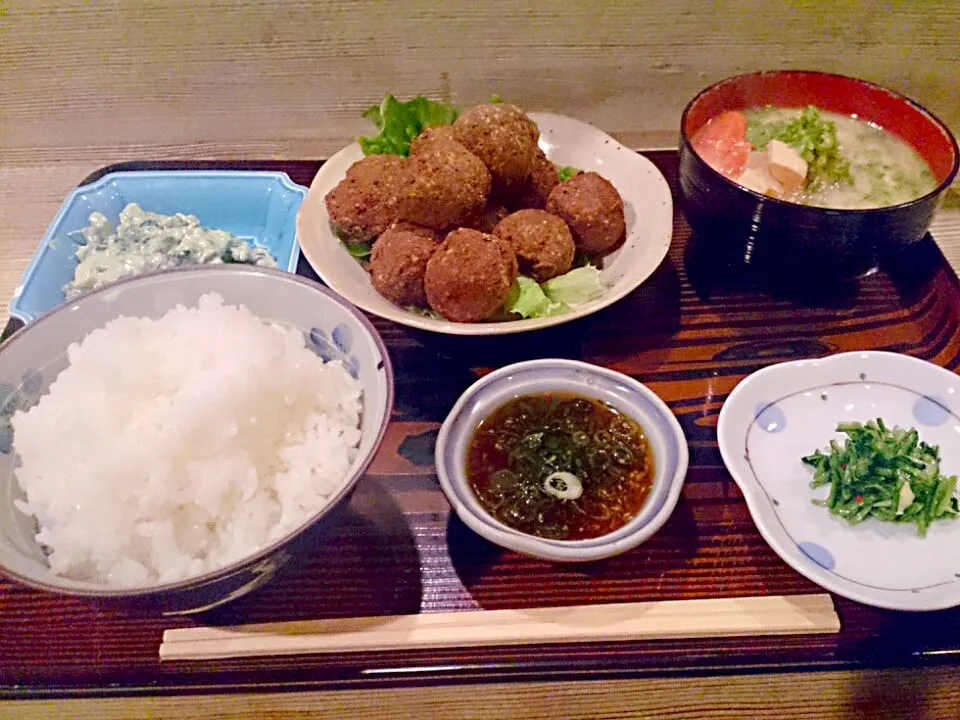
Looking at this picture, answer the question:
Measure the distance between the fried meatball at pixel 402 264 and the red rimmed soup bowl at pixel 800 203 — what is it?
0.71 m

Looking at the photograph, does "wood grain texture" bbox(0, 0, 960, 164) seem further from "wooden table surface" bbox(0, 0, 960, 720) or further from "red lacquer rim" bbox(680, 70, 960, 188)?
"red lacquer rim" bbox(680, 70, 960, 188)

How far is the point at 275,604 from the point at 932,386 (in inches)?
59.1

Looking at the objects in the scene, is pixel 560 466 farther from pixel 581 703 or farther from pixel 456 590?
pixel 581 703

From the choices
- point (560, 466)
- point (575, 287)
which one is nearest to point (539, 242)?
point (575, 287)

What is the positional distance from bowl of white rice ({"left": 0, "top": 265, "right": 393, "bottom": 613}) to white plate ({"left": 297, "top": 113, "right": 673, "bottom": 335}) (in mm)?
305

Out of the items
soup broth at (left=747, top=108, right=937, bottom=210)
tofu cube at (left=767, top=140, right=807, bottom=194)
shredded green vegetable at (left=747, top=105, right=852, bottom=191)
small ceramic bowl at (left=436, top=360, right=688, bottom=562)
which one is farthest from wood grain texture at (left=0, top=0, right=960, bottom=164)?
small ceramic bowl at (left=436, top=360, right=688, bottom=562)

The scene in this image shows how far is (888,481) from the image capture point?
1438 millimetres

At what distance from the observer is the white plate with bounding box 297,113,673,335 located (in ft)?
5.32

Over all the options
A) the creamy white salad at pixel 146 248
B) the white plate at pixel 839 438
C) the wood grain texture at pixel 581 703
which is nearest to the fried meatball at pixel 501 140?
the creamy white salad at pixel 146 248

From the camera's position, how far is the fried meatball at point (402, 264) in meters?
1.67

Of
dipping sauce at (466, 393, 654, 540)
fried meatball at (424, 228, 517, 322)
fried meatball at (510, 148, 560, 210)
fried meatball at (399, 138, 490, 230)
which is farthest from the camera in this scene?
fried meatball at (510, 148, 560, 210)

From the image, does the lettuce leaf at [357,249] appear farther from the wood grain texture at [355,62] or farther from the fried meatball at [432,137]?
the wood grain texture at [355,62]

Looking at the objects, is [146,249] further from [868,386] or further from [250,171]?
[868,386]

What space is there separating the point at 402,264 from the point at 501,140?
429mm
